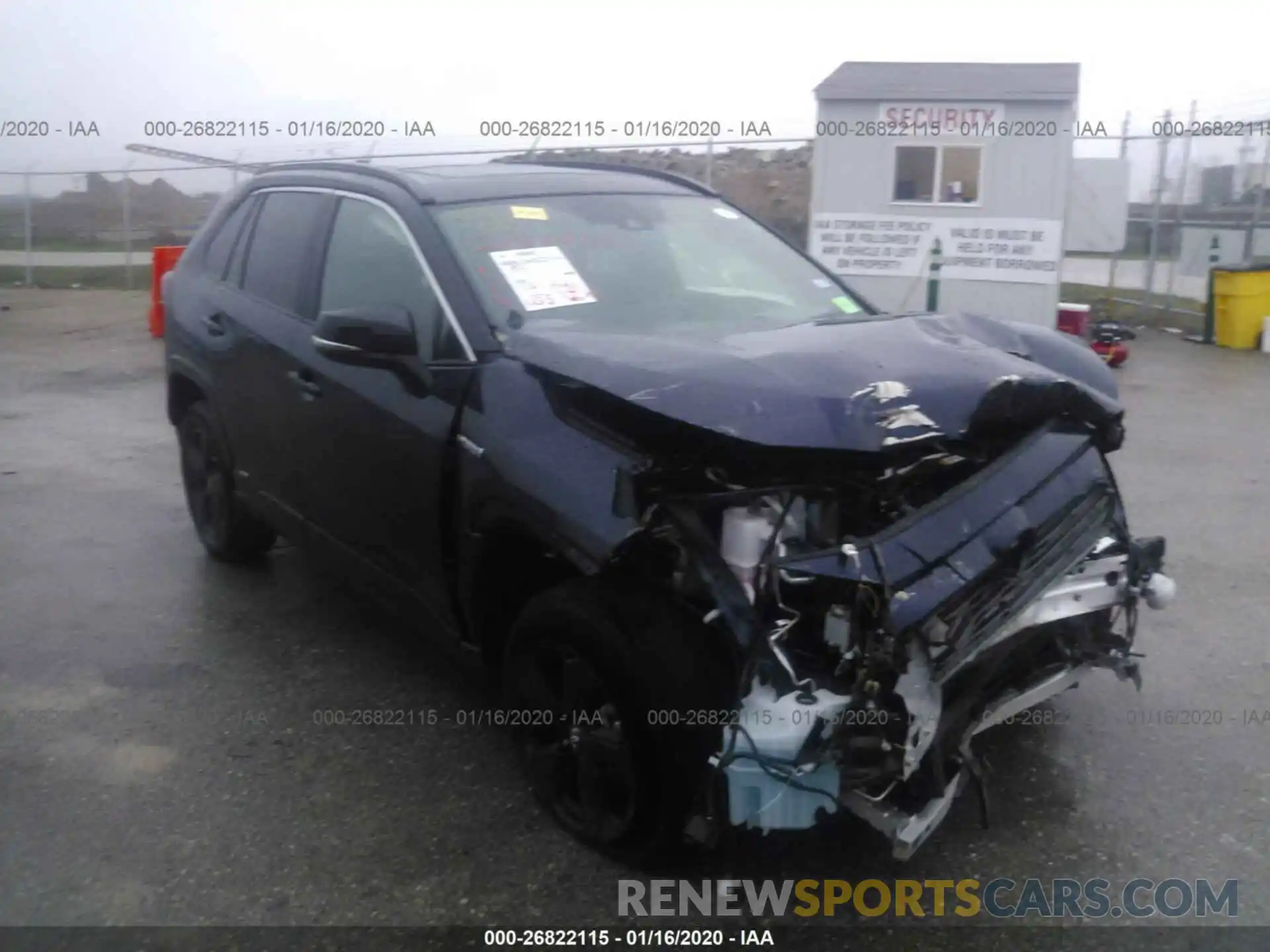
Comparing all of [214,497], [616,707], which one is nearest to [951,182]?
[214,497]

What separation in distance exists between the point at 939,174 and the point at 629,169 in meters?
9.17

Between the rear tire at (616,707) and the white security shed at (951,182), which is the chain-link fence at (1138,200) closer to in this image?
the white security shed at (951,182)

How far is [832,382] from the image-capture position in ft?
10.4

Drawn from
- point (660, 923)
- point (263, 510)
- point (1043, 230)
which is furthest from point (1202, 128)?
point (660, 923)

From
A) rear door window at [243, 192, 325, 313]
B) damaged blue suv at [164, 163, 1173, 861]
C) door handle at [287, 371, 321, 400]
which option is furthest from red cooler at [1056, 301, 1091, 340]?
door handle at [287, 371, 321, 400]

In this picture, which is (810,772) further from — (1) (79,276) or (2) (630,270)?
(1) (79,276)

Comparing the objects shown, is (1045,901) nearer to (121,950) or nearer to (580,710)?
(580,710)

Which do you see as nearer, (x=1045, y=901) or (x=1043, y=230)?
(x=1045, y=901)

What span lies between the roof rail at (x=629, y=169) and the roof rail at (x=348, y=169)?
0.58 meters

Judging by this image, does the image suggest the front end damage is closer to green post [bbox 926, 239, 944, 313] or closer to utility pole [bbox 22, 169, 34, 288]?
green post [bbox 926, 239, 944, 313]

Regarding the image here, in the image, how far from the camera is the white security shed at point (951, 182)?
522 inches

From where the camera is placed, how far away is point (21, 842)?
3619 mm

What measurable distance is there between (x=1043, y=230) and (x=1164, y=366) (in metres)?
1.92

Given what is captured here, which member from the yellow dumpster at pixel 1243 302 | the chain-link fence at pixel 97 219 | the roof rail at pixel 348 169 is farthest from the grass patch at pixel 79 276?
the roof rail at pixel 348 169
